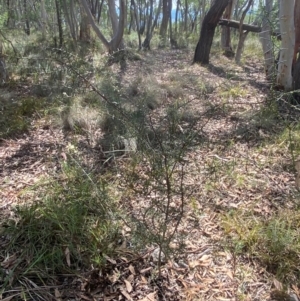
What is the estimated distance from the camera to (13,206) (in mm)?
2102

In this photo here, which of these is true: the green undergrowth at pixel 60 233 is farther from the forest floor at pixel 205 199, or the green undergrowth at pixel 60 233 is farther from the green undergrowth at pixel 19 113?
the green undergrowth at pixel 19 113

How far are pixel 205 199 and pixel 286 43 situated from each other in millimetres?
3046

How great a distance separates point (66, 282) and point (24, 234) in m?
0.46

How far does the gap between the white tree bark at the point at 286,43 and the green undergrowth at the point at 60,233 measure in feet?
10.6

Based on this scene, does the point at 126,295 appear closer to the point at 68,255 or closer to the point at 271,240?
the point at 68,255

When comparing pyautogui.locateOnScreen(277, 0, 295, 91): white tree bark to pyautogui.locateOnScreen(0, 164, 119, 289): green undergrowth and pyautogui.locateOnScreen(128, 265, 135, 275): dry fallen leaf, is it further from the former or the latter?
pyautogui.locateOnScreen(128, 265, 135, 275): dry fallen leaf

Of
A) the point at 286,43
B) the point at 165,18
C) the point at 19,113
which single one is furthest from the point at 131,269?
the point at 165,18

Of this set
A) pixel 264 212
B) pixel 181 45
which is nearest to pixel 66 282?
pixel 264 212

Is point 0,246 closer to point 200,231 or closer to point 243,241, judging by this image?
point 200,231

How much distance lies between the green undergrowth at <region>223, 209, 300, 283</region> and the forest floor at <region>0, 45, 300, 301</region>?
0.04 feet

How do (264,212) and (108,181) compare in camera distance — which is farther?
(108,181)

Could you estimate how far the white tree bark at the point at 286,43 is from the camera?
3.79 m

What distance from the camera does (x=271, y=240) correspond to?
5.94ft

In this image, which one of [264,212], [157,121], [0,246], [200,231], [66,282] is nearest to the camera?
[66,282]
